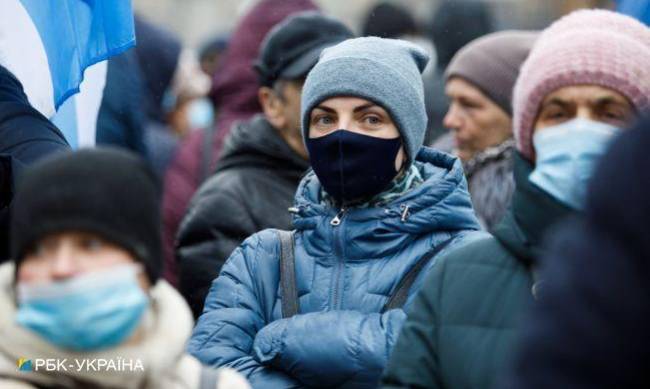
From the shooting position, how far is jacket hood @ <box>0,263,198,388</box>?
354 cm

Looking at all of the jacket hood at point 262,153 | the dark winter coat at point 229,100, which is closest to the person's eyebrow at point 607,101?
the jacket hood at point 262,153

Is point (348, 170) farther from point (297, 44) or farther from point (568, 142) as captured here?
point (297, 44)

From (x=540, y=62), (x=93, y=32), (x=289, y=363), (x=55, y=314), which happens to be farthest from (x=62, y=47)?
(x=55, y=314)

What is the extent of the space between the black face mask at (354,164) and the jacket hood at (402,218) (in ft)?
0.22

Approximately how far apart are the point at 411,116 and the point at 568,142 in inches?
46.3

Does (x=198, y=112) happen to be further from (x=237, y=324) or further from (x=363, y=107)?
(x=237, y=324)

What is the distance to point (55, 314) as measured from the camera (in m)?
3.47

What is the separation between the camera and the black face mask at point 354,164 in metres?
4.96

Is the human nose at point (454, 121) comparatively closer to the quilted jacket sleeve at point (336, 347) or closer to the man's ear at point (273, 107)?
the man's ear at point (273, 107)

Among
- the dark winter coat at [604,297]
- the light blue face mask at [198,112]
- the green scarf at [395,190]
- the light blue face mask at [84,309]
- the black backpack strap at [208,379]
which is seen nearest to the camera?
the dark winter coat at [604,297]

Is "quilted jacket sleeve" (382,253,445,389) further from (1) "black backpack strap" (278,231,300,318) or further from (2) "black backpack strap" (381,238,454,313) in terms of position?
(1) "black backpack strap" (278,231,300,318)

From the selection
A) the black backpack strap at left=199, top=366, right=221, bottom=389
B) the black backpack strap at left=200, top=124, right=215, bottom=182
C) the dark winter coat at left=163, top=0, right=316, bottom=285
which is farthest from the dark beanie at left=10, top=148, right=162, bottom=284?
the black backpack strap at left=200, top=124, right=215, bottom=182

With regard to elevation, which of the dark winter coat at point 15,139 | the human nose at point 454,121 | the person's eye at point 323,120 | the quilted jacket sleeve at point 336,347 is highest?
the dark winter coat at point 15,139

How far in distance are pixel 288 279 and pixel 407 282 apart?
1.21 feet
